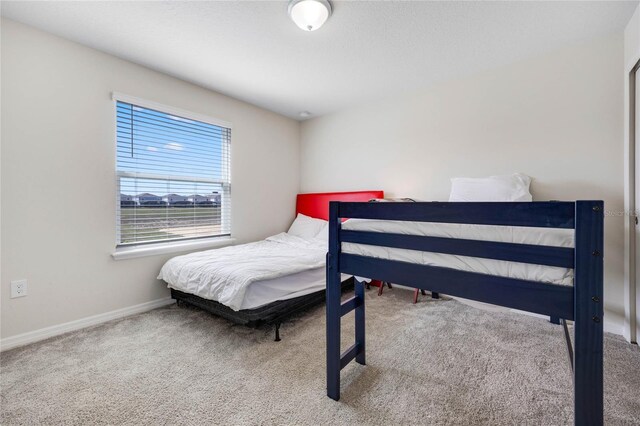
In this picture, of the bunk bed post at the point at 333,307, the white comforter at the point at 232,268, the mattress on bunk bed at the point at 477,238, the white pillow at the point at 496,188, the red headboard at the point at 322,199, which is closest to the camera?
the mattress on bunk bed at the point at 477,238

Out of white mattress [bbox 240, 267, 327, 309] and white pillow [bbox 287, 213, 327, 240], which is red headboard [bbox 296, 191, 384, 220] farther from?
white mattress [bbox 240, 267, 327, 309]

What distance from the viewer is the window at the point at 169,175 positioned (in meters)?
2.53

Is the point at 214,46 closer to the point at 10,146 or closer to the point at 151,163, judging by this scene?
the point at 151,163

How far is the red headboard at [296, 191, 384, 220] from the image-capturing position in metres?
3.42

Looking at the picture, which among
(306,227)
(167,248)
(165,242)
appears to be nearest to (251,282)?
(167,248)

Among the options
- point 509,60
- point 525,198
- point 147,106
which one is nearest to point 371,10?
point 509,60

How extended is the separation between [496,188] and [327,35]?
78.0 inches

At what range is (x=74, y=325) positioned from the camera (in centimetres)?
220

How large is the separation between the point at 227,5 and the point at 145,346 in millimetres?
2468

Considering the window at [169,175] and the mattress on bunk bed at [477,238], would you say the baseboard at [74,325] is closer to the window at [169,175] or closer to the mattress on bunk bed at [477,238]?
the window at [169,175]

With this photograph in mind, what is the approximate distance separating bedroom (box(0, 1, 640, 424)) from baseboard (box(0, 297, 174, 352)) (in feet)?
0.04

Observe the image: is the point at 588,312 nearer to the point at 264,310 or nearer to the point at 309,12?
the point at 264,310

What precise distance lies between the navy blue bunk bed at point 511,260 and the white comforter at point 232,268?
0.77m

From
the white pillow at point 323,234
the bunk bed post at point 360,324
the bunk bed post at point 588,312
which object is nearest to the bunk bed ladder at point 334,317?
the bunk bed post at point 360,324
